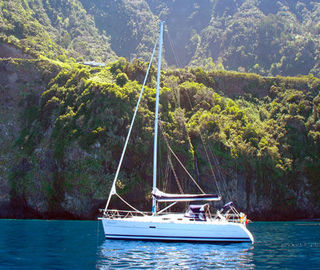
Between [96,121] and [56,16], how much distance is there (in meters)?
79.4

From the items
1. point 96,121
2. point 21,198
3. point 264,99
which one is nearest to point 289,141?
point 264,99

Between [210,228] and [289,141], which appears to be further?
[289,141]

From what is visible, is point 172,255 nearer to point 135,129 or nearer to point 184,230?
point 184,230

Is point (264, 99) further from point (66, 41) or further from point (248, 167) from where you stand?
point (66, 41)

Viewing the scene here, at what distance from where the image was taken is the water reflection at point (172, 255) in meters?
19.6

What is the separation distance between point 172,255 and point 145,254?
4.94ft

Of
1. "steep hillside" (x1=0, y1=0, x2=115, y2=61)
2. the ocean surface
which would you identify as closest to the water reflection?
the ocean surface

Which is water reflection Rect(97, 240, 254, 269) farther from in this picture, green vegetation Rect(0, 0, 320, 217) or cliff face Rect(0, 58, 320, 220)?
cliff face Rect(0, 58, 320, 220)

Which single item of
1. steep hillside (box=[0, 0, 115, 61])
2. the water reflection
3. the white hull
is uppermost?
steep hillside (box=[0, 0, 115, 61])

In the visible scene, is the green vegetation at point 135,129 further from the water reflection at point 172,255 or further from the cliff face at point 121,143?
the water reflection at point 172,255

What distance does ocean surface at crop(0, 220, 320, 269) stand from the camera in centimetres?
1948

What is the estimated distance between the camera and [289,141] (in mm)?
65062

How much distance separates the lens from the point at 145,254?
2233cm

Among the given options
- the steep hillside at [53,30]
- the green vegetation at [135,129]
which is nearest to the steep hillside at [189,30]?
the steep hillside at [53,30]
